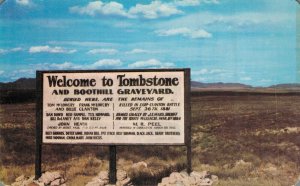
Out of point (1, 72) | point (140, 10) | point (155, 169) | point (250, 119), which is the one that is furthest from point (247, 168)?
point (1, 72)

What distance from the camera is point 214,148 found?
7.04 metres

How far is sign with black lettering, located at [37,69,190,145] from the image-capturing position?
22.1 feet

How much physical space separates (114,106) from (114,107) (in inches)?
0.6

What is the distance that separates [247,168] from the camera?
22.5 feet

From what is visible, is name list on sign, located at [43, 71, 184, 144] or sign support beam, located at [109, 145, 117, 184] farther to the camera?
sign support beam, located at [109, 145, 117, 184]

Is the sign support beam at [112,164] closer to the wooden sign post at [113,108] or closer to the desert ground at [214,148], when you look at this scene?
the wooden sign post at [113,108]

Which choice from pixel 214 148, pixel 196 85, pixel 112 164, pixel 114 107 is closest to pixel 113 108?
pixel 114 107

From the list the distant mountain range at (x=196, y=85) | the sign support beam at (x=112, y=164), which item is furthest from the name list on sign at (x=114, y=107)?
the distant mountain range at (x=196, y=85)

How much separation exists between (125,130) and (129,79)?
72 cm

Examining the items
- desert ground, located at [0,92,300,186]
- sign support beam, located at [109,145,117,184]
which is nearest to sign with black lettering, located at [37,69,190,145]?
sign support beam, located at [109,145,117,184]

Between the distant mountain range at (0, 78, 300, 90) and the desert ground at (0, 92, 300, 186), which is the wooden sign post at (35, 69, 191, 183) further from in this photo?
the desert ground at (0, 92, 300, 186)

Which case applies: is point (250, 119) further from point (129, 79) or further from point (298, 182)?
A: point (129, 79)

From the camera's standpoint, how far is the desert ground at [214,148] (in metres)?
6.84

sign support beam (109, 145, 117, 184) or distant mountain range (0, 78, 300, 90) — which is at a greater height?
distant mountain range (0, 78, 300, 90)
